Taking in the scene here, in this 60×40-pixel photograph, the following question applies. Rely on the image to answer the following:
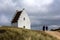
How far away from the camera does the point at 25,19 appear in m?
70.8

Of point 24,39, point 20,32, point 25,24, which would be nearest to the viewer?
point 24,39

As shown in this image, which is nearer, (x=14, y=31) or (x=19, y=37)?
(x=19, y=37)

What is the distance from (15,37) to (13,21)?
179 ft

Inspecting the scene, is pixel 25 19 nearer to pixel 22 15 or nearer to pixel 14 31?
pixel 22 15

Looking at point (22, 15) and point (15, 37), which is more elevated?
point (22, 15)

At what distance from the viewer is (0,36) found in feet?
65.0

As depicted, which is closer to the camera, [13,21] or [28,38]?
[28,38]

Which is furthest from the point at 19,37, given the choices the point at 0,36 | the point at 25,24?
the point at 25,24

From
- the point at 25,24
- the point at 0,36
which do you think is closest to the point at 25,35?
the point at 0,36

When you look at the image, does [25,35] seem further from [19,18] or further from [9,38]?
[19,18]

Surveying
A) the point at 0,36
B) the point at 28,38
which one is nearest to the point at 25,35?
the point at 28,38

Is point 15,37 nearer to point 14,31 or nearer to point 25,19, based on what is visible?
point 14,31

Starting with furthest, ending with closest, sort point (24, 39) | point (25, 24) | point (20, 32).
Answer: point (25, 24) → point (20, 32) → point (24, 39)

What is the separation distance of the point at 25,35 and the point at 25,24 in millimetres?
50166
